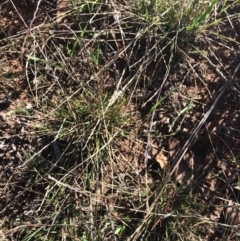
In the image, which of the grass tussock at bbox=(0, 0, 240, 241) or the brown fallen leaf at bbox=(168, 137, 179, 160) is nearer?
the grass tussock at bbox=(0, 0, 240, 241)

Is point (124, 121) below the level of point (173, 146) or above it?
above

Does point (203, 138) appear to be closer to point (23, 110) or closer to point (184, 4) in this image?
point (184, 4)

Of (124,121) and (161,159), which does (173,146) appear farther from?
(124,121)

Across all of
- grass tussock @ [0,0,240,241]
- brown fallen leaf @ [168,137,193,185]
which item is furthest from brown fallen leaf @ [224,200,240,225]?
brown fallen leaf @ [168,137,193,185]

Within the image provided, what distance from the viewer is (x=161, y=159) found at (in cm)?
233

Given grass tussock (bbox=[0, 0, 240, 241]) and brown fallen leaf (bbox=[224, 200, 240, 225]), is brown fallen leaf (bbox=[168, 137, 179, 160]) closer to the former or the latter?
grass tussock (bbox=[0, 0, 240, 241])

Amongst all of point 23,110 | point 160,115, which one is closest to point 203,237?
point 160,115

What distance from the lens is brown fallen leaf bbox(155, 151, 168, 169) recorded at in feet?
7.59

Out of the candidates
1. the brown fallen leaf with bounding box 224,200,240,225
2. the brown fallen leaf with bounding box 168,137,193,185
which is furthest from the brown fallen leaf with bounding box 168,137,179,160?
the brown fallen leaf with bounding box 224,200,240,225

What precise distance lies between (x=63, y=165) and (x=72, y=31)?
0.62 m

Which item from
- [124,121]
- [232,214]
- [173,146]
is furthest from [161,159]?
[232,214]

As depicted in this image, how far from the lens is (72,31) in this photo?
2365 mm

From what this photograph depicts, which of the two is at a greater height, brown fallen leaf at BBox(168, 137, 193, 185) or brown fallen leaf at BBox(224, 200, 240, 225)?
brown fallen leaf at BBox(168, 137, 193, 185)

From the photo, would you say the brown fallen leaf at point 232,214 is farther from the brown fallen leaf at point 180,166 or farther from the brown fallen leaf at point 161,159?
the brown fallen leaf at point 161,159
